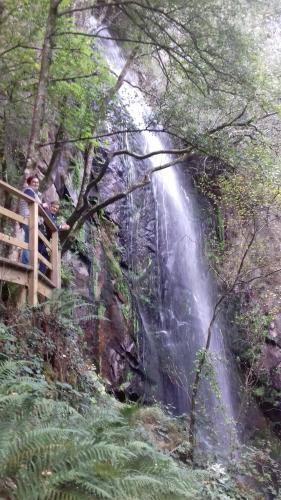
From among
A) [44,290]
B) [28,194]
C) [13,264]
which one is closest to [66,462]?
[13,264]

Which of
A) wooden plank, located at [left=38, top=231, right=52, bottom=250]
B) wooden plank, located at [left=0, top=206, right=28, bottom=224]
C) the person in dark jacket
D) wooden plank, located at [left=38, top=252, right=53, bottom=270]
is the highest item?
the person in dark jacket

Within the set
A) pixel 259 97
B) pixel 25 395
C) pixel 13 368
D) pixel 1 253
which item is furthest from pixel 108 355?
pixel 25 395

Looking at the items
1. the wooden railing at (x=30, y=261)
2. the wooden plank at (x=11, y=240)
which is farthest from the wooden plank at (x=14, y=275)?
the wooden plank at (x=11, y=240)

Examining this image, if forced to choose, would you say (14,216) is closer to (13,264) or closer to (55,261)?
(13,264)

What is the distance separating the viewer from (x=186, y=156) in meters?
10.5

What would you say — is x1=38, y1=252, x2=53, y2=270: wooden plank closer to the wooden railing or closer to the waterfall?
the wooden railing

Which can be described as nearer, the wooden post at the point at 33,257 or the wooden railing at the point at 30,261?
the wooden railing at the point at 30,261

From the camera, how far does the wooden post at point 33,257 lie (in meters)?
6.43

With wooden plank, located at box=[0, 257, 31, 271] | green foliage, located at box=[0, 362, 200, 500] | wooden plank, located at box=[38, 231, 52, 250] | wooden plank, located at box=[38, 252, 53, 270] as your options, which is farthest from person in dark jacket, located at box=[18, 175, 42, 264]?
green foliage, located at box=[0, 362, 200, 500]

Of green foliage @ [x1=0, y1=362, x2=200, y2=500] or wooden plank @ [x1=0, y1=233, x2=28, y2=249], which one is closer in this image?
green foliage @ [x1=0, y1=362, x2=200, y2=500]

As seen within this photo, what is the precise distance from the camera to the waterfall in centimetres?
1262

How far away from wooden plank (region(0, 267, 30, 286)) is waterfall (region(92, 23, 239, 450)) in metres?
5.00

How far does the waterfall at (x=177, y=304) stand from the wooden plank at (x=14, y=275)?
500 centimetres

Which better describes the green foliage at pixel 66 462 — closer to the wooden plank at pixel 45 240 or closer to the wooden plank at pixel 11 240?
the wooden plank at pixel 11 240
